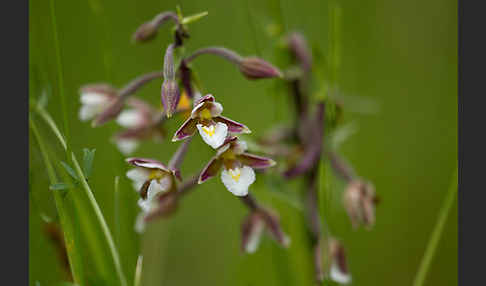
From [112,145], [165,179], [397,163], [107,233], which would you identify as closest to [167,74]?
[165,179]

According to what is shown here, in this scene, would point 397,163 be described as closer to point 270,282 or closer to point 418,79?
point 418,79

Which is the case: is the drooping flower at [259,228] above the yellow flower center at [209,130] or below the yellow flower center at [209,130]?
below

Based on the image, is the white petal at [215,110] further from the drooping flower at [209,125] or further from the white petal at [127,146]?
the white petal at [127,146]

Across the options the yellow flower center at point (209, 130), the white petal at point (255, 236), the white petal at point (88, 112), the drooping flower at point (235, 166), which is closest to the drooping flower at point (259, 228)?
the white petal at point (255, 236)

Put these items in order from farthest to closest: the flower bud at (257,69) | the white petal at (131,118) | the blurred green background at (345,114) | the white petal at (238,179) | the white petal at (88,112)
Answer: the blurred green background at (345,114), the white petal at (131,118), the white petal at (88,112), the flower bud at (257,69), the white petal at (238,179)

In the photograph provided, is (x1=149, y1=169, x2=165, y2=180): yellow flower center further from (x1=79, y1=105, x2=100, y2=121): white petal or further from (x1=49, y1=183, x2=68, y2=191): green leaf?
(x1=79, y1=105, x2=100, y2=121): white petal

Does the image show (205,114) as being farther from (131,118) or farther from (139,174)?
(131,118)

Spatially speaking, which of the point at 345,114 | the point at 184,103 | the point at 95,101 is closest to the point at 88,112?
the point at 95,101
